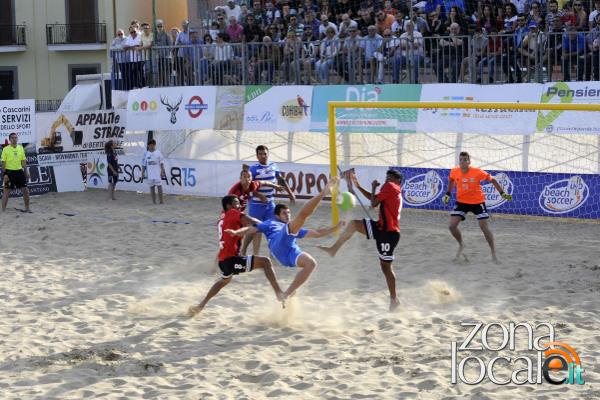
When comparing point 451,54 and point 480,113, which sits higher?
point 451,54

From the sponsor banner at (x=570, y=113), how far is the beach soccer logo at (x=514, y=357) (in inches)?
264

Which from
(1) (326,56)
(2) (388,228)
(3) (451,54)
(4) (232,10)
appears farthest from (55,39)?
(2) (388,228)

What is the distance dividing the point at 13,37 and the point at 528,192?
2457 cm

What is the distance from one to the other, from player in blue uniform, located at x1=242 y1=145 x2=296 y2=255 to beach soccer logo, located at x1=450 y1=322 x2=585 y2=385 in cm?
378

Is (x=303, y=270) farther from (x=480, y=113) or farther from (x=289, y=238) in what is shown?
(x=480, y=113)

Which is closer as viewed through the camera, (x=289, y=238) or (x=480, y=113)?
(x=289, y=238)

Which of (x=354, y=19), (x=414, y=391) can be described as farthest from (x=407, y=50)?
(x=414, y=391)

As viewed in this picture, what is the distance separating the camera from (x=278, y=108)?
18.5 metres

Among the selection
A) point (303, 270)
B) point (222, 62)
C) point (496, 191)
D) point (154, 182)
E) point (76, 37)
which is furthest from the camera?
point (76, 37)

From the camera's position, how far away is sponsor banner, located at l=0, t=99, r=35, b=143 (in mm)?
20500

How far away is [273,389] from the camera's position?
25.0 feet

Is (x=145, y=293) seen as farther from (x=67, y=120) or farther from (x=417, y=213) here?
(x=67, y=120)

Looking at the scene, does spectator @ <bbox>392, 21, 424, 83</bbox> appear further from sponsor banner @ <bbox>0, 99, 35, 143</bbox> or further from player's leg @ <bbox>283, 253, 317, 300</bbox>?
sponsor banner @ <bbox>0, 99, 35, 143</bbox>

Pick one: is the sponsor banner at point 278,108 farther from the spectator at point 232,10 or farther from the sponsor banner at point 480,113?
the spectator at point 232,10
